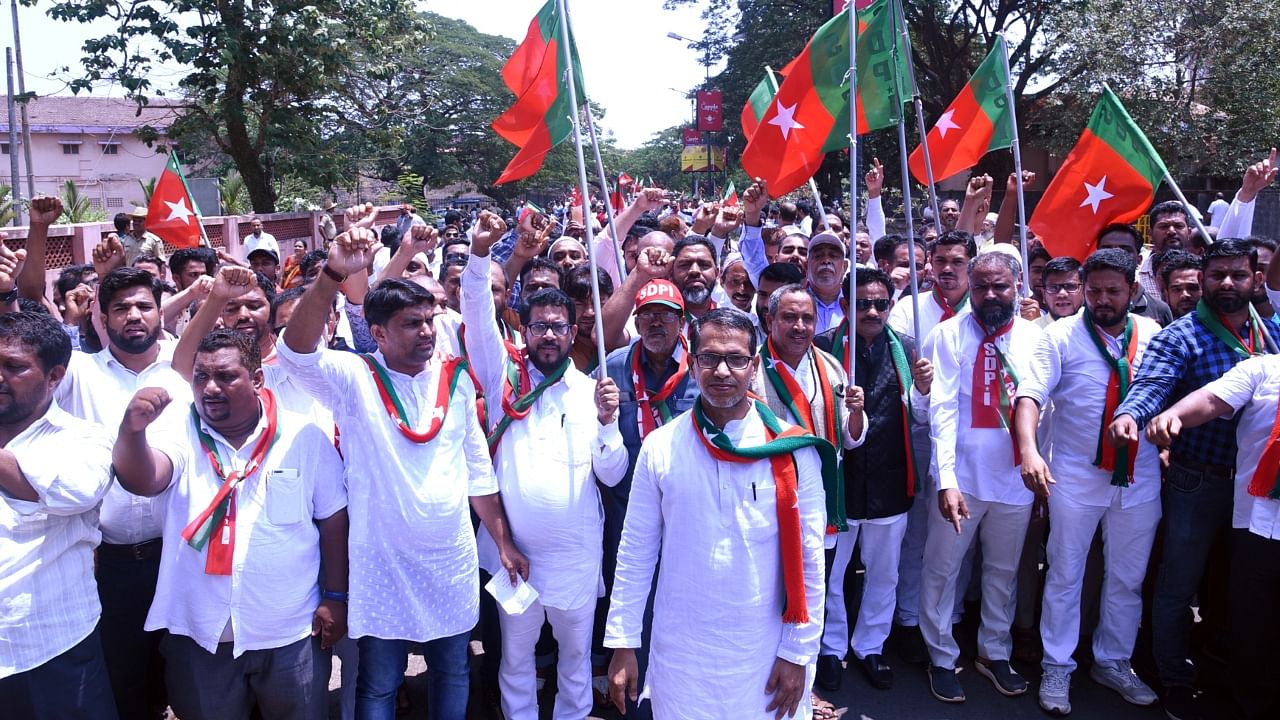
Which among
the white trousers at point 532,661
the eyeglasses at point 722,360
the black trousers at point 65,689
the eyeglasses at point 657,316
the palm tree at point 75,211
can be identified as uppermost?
the palm tree at point 75,211

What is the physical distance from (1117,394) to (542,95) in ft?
9.62

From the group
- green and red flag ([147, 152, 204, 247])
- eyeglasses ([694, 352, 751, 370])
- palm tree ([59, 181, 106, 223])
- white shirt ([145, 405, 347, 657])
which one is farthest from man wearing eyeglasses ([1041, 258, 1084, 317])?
palm tree ([59, 181, 106, 223])

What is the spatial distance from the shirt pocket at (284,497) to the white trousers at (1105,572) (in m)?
3.16

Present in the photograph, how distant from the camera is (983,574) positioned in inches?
171

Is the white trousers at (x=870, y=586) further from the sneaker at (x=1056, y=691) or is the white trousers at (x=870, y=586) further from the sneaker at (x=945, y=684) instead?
the sneaker at (x=1056, y=691)

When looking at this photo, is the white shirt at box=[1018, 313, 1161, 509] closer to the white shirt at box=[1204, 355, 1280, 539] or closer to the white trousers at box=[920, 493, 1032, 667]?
the white trousers at box=[920, 493, 1032, 667]

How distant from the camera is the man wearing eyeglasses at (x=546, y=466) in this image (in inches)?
141

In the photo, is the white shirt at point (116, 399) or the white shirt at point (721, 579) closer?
the white shirt at point (721, 579)

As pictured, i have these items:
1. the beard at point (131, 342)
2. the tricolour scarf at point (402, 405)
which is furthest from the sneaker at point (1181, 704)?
the beard at point (131, 342)

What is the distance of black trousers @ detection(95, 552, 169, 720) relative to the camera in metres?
3.25

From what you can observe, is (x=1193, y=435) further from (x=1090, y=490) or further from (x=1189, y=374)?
(x=1090, y=490)

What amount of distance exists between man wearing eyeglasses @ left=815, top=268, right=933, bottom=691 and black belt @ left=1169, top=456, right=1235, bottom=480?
1.08 m

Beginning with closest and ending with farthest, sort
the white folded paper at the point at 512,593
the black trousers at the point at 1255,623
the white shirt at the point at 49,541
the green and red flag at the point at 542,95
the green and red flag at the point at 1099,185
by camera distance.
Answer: the white shirt at the point at 49,541 → the white folded paper at the point at 512,593 → the black trousers at the point at 1255,623 → the green and red flag at the point at 542,95 → the green and red flag at the point at 1099,185

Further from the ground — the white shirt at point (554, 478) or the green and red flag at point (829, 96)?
the green and red flag at point (829, 96)
